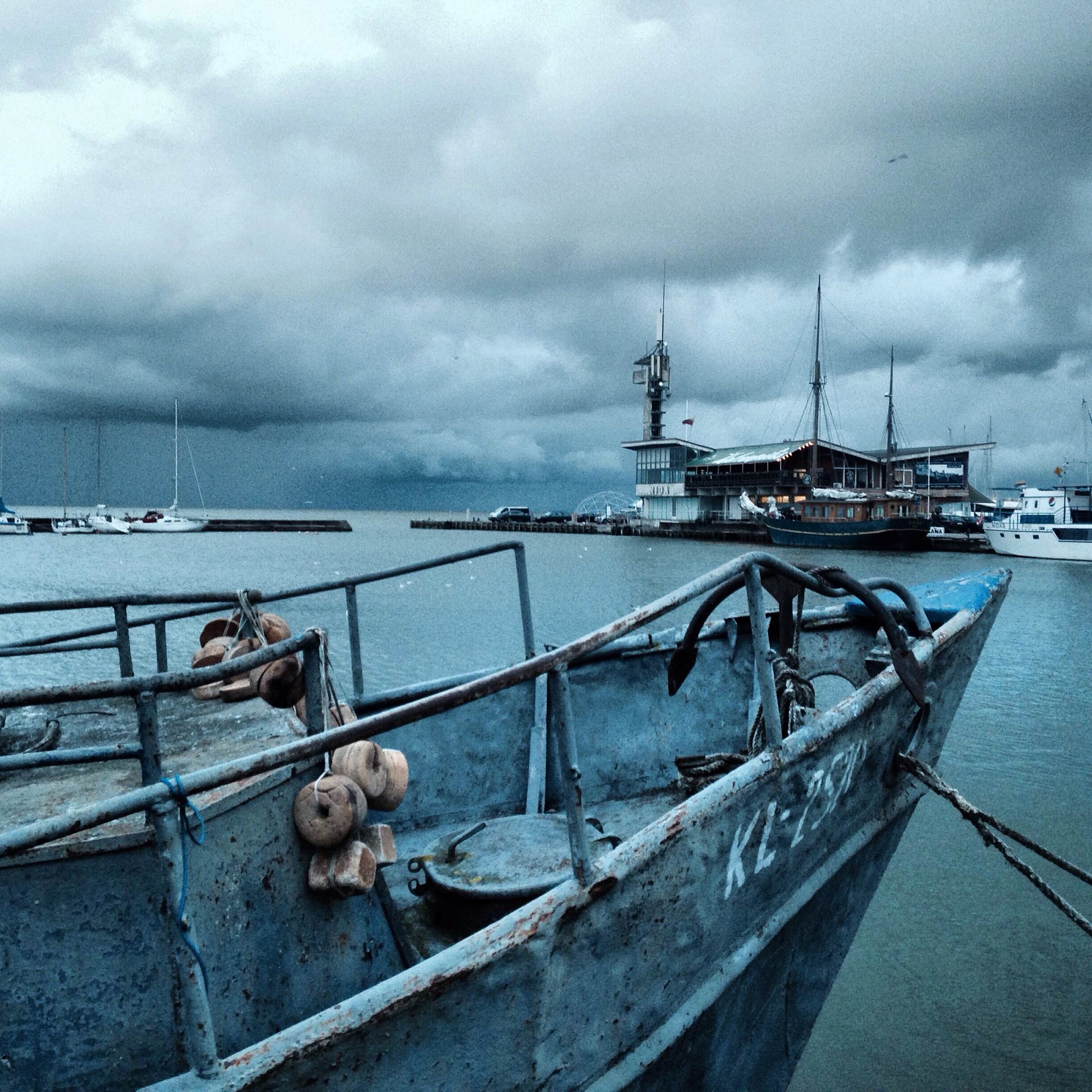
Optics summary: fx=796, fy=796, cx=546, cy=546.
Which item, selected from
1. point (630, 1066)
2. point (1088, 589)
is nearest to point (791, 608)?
point (630, 1066)

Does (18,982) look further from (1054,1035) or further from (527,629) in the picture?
(1054,1035)

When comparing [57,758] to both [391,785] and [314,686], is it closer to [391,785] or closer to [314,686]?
[314,686]

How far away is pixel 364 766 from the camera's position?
9.36 ft

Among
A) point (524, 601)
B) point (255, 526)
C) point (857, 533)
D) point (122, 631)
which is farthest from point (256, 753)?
point (255, 526)

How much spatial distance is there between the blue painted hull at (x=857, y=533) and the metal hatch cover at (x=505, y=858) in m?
53.5

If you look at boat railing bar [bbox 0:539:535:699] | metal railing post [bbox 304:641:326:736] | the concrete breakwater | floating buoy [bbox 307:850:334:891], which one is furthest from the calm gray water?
the concrete breakwater

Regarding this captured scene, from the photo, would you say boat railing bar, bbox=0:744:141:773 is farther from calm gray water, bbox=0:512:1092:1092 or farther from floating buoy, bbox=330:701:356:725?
calm gray water, bbox=0:512:1092:1092

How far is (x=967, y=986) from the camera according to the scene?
585cm

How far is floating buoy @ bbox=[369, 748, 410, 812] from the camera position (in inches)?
116

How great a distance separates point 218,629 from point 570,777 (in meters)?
3.06

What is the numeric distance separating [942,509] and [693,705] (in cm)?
8912

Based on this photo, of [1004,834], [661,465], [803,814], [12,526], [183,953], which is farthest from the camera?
[12,526]

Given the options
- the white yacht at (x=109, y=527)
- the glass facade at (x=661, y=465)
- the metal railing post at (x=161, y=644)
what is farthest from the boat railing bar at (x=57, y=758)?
the white yacht at (x=109, y=527)

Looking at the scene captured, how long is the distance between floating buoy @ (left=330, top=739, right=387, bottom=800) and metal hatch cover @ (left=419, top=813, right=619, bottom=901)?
802 mm
